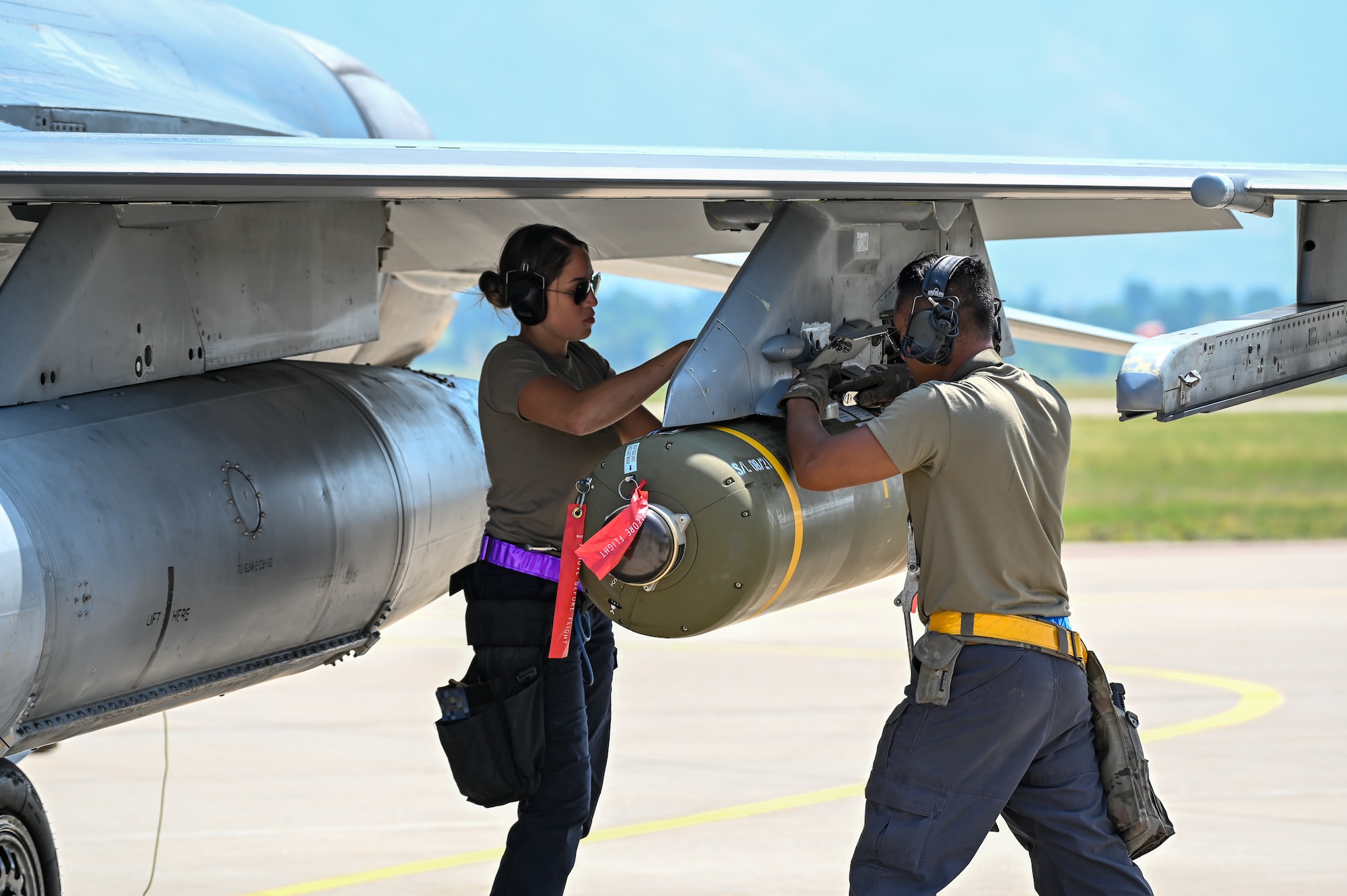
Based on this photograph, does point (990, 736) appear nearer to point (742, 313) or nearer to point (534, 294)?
point (742, 313)

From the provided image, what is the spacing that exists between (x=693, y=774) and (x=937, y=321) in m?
4.73

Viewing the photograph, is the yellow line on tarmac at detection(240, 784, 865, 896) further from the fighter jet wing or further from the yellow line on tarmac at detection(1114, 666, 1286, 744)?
the fighter jet wing

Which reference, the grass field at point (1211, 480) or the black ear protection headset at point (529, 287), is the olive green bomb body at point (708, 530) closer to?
the black ear protection headset at point (529, 287)

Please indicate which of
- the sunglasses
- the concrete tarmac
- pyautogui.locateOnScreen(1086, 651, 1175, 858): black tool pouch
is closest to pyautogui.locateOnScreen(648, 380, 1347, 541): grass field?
the concrete tarmac

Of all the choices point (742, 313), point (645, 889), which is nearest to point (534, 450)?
point (742, 313)

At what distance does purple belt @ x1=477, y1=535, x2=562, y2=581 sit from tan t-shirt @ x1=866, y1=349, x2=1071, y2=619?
1215 millimetres

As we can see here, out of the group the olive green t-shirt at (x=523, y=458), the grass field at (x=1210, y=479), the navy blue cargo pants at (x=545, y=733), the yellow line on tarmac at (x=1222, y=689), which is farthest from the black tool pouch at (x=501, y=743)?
the grass field at (x=1210, y=479)

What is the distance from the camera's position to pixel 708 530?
4098 millimetres

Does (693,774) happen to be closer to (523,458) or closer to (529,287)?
(523,458)

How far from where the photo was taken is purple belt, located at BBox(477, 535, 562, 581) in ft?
16.1

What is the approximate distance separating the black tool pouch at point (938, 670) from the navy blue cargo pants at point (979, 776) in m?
0.03

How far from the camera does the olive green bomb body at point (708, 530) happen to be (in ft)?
13.5

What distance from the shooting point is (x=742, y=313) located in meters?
4.58

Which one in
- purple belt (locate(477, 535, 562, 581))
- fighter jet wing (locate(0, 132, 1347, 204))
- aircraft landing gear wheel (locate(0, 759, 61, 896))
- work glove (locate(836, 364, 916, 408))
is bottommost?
aircraft landing gear wheel (locate(0, 759, 61, 896))
